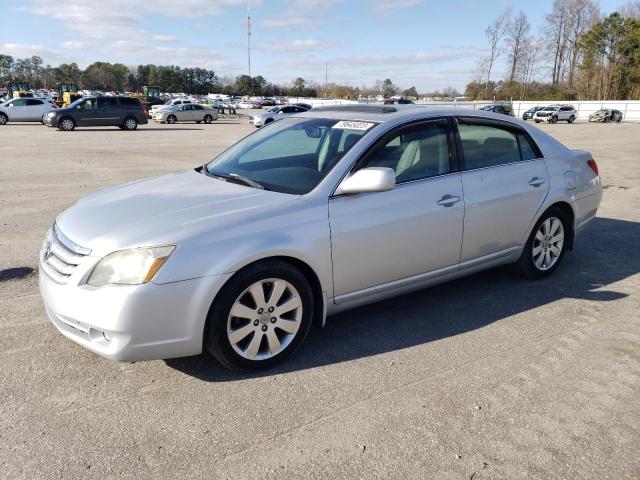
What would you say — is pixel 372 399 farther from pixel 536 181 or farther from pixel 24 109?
pixel 24 109

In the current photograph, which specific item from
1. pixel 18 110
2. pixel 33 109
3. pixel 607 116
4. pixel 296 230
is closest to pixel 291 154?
pixel 296 230

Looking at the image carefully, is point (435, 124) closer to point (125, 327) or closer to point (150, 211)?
point (150, 211)

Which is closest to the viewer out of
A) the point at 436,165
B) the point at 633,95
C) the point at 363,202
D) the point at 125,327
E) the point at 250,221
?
the point at 125,327

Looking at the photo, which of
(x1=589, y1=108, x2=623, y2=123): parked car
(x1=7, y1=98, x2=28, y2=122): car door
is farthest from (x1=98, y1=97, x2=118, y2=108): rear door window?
(x1=589, y1=108, x2=623, y2=123): parked car

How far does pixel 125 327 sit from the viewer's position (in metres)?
2.99

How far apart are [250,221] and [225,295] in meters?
0.47

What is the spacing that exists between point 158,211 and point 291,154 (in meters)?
1.38

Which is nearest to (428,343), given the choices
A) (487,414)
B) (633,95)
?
(487,414)

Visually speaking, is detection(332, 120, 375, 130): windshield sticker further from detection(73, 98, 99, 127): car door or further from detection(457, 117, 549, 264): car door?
detection(73, 98, 99, 127): car door

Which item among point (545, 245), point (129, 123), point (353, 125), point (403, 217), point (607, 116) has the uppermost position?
point (353, 125)

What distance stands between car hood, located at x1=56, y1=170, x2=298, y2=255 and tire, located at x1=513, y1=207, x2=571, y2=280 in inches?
102

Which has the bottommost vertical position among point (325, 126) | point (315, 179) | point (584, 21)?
point (315, 179)

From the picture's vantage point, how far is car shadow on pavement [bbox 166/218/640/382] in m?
3.64

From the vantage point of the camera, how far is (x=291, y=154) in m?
4.45
